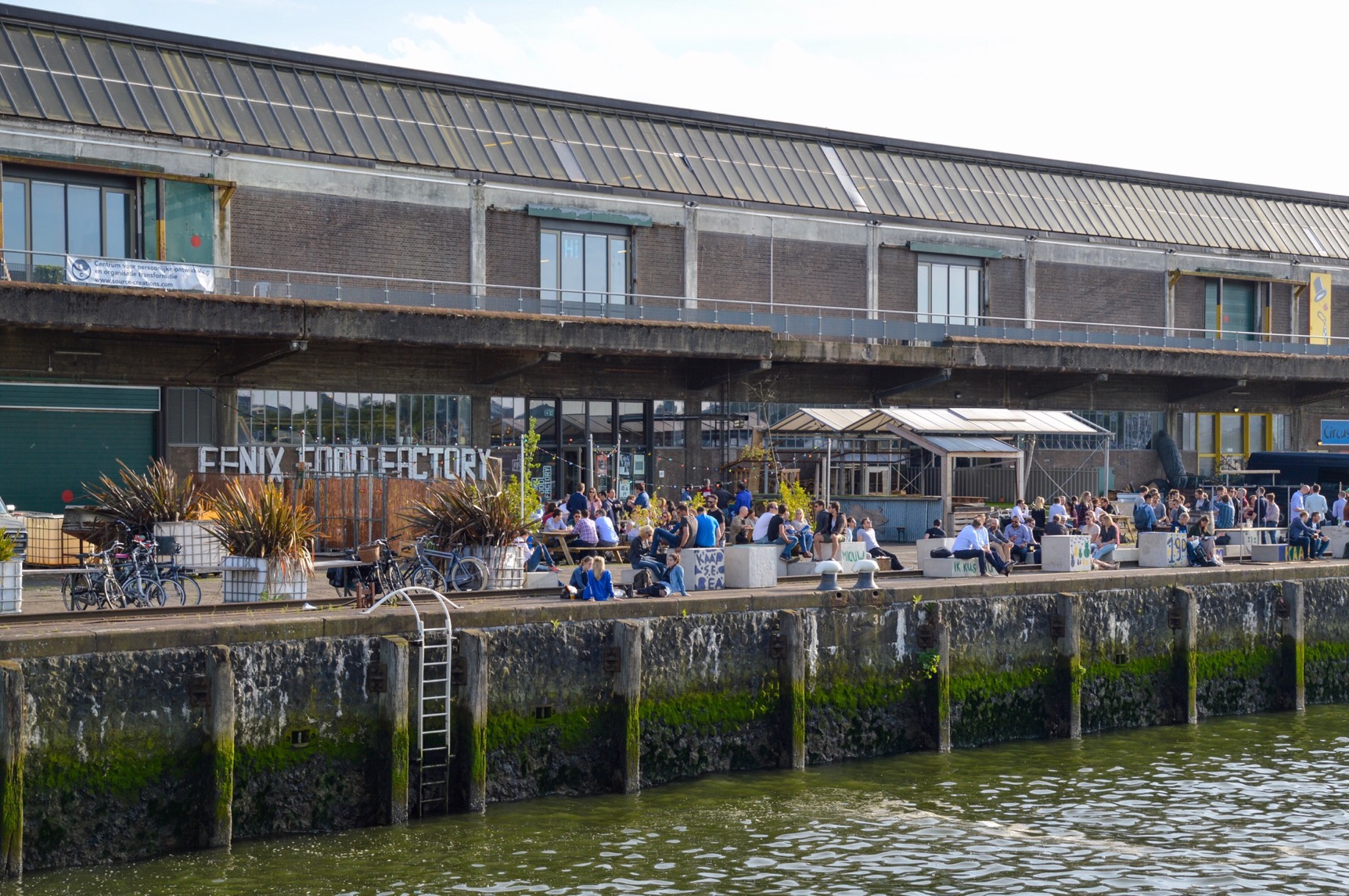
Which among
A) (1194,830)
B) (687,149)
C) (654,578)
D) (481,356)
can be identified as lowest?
(1194,830)

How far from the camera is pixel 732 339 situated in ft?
114

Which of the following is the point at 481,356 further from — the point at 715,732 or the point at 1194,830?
the point at 1194,830

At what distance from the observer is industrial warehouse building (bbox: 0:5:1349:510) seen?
29.5 m

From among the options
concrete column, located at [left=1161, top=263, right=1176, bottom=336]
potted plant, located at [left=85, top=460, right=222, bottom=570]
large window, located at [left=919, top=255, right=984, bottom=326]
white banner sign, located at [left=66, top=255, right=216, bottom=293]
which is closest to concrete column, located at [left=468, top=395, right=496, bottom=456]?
white banner sign, located at [left=66, top=255, right=216, bottom=293]

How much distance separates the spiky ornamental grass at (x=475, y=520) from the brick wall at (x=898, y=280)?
2465cm

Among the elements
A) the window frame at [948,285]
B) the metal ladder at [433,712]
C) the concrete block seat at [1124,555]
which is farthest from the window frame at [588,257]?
the metal ladder at [433,712]

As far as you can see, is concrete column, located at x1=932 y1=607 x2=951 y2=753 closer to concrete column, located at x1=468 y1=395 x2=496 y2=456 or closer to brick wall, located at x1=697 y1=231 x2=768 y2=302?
concrete column, located at x1=468 y1=395 x2=496 y2=456

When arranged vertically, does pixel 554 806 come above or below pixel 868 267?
below

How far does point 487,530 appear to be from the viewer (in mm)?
18969

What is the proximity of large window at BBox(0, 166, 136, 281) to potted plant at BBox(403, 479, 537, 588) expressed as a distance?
1449 centimetres

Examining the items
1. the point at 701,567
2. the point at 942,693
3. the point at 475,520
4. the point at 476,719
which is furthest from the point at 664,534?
the point at 476,719

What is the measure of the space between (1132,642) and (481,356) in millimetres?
17476

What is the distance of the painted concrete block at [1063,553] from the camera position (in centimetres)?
2255

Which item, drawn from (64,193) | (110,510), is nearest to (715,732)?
(110,510)
